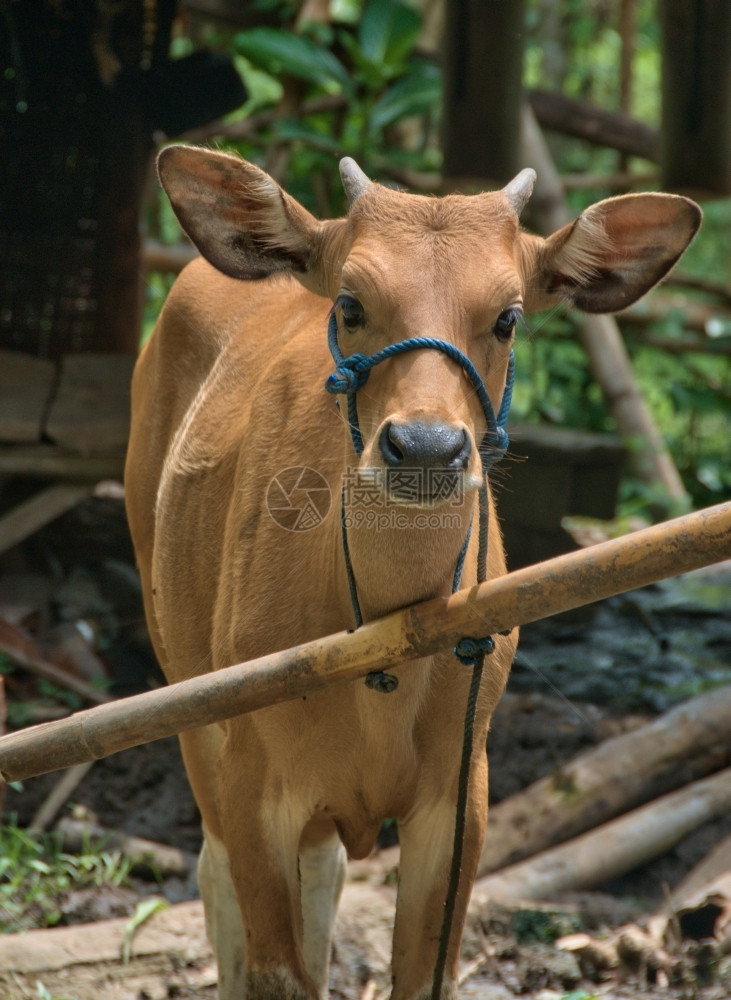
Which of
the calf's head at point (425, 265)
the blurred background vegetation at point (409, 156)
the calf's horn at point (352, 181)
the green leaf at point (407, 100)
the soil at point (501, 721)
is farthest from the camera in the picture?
the green leaf at point (407, 100)

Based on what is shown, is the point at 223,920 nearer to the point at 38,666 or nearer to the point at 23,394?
the point at 38,666

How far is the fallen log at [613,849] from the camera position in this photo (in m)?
4.93

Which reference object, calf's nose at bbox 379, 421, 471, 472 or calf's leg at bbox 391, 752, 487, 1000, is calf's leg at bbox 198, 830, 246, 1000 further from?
calf's nose at bbox 379, 421, 471, 472

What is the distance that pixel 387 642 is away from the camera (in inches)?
104

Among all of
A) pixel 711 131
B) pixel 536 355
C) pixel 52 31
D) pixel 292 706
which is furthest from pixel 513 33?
pixel 292 706

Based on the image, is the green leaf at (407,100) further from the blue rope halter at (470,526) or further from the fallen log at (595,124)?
the blue rope halter at (470,526)

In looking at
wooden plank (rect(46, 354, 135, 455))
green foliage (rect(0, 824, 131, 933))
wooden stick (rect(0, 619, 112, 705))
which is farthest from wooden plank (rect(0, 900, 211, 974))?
wooden plank (rect(46, 354, 135, 455))

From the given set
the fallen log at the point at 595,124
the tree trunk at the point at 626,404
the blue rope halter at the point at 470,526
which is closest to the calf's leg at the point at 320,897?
the blue rope halter at the point at 470,526

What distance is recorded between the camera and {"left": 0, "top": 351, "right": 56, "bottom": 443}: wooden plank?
6.92 m

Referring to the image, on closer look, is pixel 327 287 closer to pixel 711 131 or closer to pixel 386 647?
pixel 386 647

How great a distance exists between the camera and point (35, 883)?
509 centimetres

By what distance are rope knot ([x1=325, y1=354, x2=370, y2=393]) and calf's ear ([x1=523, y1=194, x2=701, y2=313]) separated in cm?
67

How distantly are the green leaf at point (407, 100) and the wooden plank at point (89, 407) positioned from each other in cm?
301

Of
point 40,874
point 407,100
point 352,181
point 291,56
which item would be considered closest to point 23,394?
point 40,874
